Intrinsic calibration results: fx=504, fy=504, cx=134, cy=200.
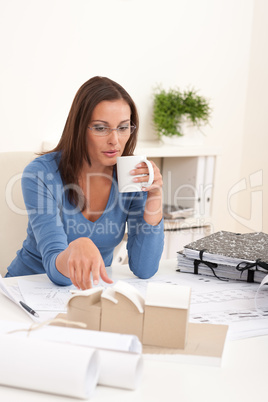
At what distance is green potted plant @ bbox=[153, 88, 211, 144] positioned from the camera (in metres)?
2.71

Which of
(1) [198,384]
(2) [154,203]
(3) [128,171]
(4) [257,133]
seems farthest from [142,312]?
(4) [257,133]

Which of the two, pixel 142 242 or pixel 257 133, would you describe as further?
pixel 257 133

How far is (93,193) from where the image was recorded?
1.55m

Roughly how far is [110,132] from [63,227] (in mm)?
305

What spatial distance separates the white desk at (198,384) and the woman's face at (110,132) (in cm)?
70

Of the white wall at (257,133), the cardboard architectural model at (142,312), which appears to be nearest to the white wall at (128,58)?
the white wall at (257,133)

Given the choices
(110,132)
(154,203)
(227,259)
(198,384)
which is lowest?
(198,384)

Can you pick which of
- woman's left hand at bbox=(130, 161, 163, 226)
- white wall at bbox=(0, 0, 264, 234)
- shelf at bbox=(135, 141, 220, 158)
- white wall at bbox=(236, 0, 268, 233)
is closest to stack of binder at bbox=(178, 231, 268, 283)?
woman's left hand at bbox=(130, 161, 163, 226)

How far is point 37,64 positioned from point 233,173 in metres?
1.59

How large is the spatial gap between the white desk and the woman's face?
2.30 feet

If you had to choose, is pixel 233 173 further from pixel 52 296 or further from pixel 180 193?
pixel 52 296

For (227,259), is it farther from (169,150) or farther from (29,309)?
(169,150)

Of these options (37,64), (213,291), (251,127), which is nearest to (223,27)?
(251,127)

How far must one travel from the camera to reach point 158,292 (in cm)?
83
